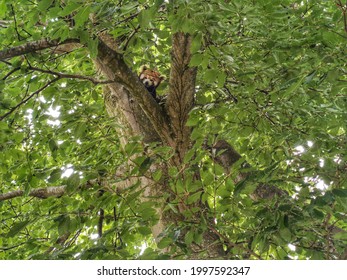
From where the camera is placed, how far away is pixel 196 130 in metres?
2.44

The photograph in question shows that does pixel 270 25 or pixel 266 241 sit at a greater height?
pixel 270 25

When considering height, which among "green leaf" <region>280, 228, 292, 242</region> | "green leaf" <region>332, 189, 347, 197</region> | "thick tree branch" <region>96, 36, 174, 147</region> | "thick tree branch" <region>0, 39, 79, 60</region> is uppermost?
"thick tree branch" <region>96, 36, 174, 147</region>

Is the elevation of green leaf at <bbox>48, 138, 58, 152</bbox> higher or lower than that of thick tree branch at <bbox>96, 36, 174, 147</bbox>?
lower

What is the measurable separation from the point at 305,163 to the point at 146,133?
162cm

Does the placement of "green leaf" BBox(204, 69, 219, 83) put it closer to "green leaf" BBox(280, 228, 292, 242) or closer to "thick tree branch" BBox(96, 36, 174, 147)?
"thick tree branch" BBox(96, 36, 174, 147)

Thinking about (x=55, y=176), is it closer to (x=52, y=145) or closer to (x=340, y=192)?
(x=52, y=145)

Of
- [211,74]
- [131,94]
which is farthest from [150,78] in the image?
[211,74]

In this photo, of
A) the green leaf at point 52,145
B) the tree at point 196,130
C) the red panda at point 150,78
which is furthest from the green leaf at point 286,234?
the red panda at point 150,78

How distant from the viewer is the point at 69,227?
2070 millimetres

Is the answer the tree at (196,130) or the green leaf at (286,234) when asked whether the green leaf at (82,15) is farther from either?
the green leaf at (286,234)

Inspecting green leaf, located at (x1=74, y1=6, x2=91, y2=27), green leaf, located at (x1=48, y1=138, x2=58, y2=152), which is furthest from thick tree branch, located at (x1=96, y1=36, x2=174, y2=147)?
green leaf, located at (x1=74, y1=6, x2=91, y2=27)

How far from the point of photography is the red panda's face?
400cm
